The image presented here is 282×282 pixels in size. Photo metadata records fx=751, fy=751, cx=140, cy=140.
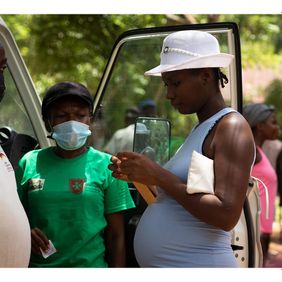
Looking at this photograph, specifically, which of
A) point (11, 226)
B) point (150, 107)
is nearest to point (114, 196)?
point (11, 226)

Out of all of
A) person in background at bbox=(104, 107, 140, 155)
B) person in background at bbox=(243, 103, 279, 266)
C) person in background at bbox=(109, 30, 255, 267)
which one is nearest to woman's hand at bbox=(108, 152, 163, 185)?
person in background at bbox=(109, 30, 255, 267)

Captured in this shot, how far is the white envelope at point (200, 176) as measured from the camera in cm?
267

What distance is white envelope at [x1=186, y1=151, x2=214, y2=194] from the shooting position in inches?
105

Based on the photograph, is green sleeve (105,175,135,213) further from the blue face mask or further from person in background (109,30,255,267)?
person in background (109,30,255,267)

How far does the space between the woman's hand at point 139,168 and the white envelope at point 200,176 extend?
12cm

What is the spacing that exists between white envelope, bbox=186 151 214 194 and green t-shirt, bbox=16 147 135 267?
774 mm

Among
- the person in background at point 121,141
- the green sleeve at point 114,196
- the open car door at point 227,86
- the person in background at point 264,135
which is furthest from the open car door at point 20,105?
the person in background at point 264,135

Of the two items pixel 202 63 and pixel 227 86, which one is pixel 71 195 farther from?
pixel 227 86

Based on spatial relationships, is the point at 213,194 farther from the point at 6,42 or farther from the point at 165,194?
the point at 6,42

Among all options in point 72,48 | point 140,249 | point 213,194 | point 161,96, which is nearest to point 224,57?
point 213,194

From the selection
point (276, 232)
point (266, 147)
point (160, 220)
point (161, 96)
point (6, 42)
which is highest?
point (6, 42)

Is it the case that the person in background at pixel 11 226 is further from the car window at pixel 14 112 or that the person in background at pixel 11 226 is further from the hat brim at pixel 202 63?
the car window at pixel 14 112

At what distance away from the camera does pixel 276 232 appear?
504 inches
